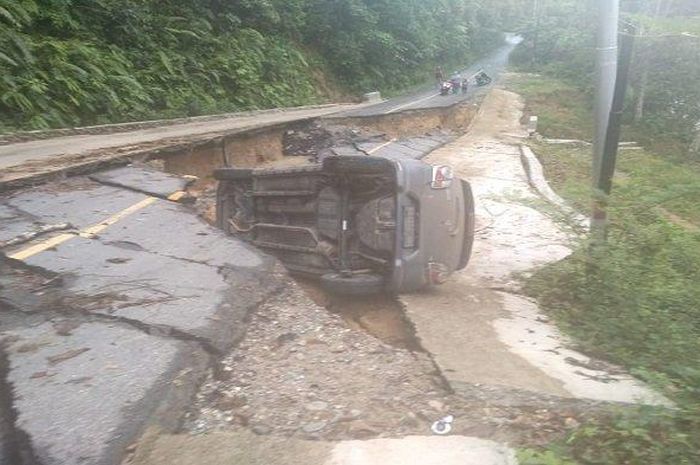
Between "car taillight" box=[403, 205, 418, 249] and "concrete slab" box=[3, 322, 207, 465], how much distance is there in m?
2.24

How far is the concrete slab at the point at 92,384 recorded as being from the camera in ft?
9.18

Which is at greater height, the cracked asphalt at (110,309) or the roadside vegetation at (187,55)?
the roadside vegetation at (187,55)

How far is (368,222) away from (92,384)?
2936 mm

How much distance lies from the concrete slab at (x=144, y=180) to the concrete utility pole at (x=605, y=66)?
5169 mm

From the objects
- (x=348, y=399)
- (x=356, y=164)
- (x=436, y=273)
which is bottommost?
(x=348, y=399)

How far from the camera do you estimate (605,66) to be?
649cm

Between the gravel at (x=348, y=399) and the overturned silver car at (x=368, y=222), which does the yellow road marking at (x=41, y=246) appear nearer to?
the overturned silver car at (x=368, y=222)

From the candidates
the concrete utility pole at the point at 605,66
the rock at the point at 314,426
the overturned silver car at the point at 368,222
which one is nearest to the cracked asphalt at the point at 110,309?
the overturned silver car at the point at 368,222

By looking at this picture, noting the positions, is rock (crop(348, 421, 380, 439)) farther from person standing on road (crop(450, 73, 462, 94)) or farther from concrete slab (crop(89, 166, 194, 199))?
person standing on road (crop(450, 73, 462, 94))

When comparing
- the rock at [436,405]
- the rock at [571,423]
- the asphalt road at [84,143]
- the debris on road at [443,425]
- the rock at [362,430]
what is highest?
the asphalt road at [84,143]

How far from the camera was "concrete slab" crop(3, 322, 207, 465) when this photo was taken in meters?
2.80

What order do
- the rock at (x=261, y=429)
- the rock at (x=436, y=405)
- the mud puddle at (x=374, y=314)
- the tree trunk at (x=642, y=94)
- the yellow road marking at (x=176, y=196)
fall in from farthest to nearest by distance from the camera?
the tree trunk at (x=642, y=94), the yellow road marking at (x=176, y=196), the mud puddle at (x=374, y=314), the rock at (x=436, y=405), the rock at (x=261, y=429)

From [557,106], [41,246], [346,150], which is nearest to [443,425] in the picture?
[41,246]

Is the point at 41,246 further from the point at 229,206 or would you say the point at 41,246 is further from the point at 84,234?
the point at 229,206
